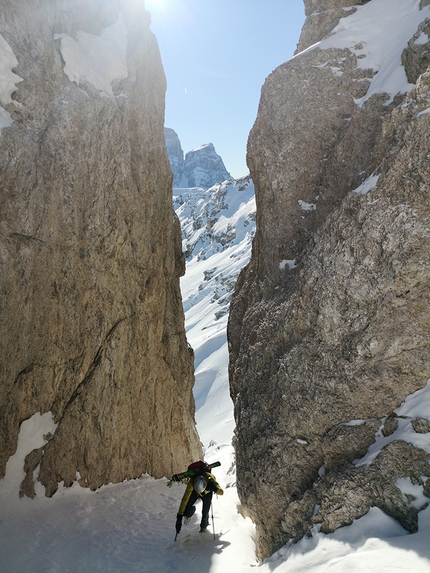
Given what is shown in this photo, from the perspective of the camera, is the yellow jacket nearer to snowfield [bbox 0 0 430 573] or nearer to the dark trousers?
the dark trousers

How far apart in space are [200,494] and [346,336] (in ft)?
Result: 18.0

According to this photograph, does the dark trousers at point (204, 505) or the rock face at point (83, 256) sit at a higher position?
the rock face at point (83, 256)

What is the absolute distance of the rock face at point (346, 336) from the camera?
23.6 ft

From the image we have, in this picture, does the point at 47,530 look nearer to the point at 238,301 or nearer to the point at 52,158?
the point at 238,301

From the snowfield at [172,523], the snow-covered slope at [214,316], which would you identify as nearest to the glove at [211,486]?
the snowfield at [172,523]

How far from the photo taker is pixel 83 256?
15.4 meters

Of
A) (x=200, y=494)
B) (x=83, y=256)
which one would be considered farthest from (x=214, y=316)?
(x=200, y=494)

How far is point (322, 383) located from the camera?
8391 millimetres

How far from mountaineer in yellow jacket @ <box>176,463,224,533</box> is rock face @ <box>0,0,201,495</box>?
570cm

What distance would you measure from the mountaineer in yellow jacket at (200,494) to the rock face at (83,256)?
18.7 ft

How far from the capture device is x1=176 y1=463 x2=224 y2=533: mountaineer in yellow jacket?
10.3 meters

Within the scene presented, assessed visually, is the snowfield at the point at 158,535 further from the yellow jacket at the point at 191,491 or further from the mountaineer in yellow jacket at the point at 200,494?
the yellow jacket at the point at 191,491

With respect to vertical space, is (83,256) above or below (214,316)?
above

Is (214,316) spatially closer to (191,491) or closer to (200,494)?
(191,491)
